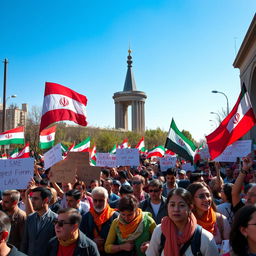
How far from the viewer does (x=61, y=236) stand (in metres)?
3.18

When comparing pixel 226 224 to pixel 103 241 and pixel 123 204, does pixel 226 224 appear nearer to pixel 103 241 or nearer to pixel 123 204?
pixel 123 204

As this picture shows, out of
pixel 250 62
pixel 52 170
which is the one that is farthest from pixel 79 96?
pixel 250 62

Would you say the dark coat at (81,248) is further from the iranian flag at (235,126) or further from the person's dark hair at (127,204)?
the iranian flag at (235,126)

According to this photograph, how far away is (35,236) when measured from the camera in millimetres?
3857

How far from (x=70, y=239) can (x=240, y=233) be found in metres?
1.75

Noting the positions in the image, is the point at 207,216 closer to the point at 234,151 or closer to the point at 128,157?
the point at 234,151

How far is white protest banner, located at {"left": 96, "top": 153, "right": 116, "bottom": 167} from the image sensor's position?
10289 mm

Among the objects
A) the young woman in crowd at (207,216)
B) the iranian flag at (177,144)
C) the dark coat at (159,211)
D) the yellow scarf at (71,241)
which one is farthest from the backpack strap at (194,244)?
the iranian flag at (177,144)

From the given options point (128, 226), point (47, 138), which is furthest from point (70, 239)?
point (47, 138)

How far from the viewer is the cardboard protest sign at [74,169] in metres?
5.93

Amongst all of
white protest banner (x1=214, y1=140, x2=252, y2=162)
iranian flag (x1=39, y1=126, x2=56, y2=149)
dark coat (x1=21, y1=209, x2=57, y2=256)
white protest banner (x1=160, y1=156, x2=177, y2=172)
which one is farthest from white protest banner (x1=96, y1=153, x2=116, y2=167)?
dark coat (x1=21, y1=209, x2=57, y2=256)

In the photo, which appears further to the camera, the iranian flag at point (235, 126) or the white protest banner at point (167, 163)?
the white protest banner at point (167, 163)

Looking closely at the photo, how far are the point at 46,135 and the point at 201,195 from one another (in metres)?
8.45

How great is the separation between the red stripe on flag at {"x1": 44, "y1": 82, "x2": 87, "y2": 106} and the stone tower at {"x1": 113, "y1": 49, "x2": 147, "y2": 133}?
276ft
